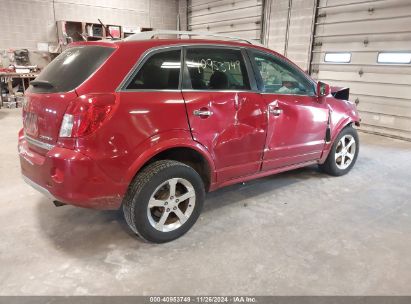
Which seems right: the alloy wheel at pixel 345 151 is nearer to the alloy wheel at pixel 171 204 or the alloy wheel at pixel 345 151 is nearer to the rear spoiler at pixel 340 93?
the rear spoiler at pixel 340 93

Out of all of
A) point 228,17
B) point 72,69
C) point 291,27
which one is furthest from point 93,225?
point 228,17

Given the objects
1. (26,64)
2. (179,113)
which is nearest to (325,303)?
(179,113)

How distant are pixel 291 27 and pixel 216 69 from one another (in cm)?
588

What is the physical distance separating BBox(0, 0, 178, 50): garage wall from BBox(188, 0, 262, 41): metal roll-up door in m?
1.49

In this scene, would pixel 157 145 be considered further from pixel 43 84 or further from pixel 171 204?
pixel 43 84

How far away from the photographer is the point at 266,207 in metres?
2.97

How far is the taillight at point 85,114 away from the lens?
76.8 inches

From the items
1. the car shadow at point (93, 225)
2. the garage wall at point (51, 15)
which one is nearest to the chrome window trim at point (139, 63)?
the car shadow at point (93, 225)

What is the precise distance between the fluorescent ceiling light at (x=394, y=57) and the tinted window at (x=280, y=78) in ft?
11.6

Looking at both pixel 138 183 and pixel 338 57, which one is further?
pixel 338 57

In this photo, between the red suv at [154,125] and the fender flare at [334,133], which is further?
the fender flare at [334,133]

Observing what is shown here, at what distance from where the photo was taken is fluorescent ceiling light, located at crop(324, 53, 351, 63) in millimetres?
6575

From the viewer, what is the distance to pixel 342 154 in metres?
3.80

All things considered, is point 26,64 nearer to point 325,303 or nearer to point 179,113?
point 179,113
